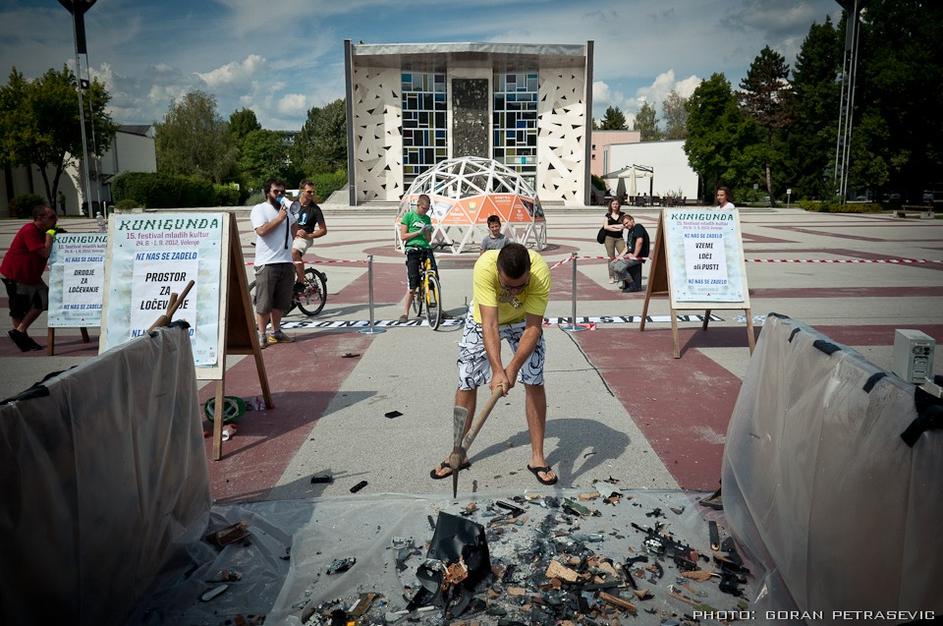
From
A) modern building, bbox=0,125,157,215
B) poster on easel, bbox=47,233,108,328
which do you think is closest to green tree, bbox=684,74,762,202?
modern building, bbox=0,125,157,215

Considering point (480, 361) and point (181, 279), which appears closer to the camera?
point (480, 361)

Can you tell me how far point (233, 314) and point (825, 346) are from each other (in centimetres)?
475

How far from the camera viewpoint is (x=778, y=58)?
68.4 m

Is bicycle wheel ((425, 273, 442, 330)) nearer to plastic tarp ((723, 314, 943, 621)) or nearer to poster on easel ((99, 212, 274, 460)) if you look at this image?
poster on easel ((99, 212, 274, 460))

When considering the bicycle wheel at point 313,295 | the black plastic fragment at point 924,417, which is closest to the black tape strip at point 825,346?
the black plastic fragment at point 924,417

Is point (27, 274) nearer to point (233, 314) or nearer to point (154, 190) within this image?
point (233, 314)

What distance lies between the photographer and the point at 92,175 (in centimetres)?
5744

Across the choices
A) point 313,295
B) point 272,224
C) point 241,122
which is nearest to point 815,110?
point 313,295

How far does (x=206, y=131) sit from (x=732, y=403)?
260 ft

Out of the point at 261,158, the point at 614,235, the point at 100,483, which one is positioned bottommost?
the point at 100,483

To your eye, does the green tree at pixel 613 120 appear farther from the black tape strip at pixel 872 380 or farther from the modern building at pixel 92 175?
the black tape strip at pixel 872 380

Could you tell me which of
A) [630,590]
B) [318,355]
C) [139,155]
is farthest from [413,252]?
[139,155]

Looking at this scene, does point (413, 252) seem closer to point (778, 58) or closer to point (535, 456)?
point (535, 456)

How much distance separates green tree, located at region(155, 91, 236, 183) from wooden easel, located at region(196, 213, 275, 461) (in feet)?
245
